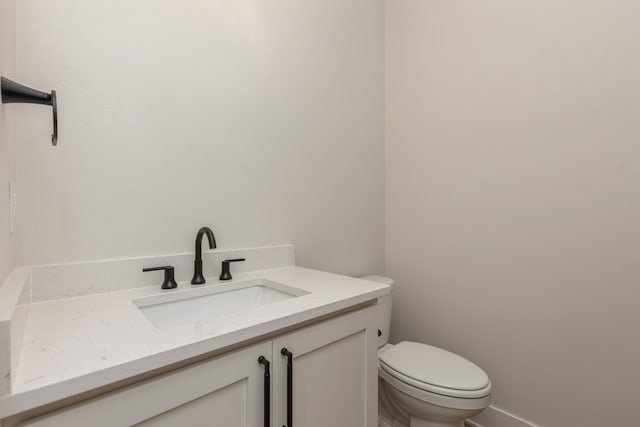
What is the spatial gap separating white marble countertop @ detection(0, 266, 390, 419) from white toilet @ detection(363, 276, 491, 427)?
21.2 inches

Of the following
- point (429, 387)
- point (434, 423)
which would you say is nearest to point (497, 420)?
point (434, 423)

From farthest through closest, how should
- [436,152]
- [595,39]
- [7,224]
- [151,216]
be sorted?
[436,152] < [595,39] < [151,216] < [7,224]

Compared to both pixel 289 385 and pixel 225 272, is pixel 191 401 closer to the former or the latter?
pixel 289 385

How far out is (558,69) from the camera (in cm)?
133

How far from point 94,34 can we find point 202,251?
2.51 ft

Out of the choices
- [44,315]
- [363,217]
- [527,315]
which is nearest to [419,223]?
[363,217]

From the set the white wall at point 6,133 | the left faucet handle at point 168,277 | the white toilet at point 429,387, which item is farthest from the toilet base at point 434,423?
the white wall at point 6,133

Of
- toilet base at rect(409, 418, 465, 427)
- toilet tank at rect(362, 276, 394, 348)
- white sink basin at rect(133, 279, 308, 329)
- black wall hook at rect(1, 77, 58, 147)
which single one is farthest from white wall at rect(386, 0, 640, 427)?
black wall hook at rect(1, 77, 58, 147)

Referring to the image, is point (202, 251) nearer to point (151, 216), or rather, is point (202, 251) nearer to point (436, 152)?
point (151, 216)

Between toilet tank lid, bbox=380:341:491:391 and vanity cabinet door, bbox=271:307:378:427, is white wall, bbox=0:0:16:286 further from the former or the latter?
toilet tank lid, bbox=380:341:491:391

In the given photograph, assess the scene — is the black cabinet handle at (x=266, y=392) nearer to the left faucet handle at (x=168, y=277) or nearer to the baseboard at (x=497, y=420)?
the left faucet handle at (x=168, y=277)

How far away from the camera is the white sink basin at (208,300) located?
922 mm

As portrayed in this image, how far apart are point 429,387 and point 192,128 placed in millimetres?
1338

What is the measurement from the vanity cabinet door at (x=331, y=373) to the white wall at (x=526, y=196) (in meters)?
0.88
